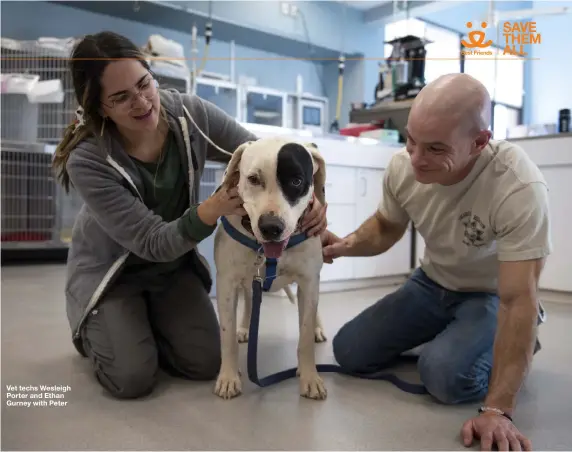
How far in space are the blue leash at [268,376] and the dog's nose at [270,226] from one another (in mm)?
221

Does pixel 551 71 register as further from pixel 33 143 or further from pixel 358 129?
pixel 33 143

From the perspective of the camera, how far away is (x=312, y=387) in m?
1.38

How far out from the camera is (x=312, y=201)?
1.38 metres

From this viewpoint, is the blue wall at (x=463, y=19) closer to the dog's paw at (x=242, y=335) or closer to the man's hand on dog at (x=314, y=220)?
the dog's paw at (x=242, y=335)

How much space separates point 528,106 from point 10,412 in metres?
7.75

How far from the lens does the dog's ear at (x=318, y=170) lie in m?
1.34

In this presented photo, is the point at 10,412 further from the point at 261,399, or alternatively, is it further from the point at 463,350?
the point at 463,350

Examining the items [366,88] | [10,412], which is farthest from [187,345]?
[366,88]

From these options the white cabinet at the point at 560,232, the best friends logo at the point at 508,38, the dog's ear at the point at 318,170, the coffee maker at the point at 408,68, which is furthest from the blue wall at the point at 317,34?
the dog's ear at the point at 318,170

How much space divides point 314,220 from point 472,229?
0.42m

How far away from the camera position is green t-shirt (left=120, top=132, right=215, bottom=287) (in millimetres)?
1521

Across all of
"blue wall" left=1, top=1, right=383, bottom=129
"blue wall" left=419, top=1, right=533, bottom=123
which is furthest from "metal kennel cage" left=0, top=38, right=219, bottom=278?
"blue wall" left=419, top=1, right=533, bottom=123

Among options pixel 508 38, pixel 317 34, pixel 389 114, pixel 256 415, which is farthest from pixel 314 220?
pixel 317 34

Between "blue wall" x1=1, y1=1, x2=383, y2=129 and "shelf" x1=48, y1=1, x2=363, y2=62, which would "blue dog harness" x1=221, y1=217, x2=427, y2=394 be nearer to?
"blue wall" x1=1, y1=1, x2=383, y2=129
